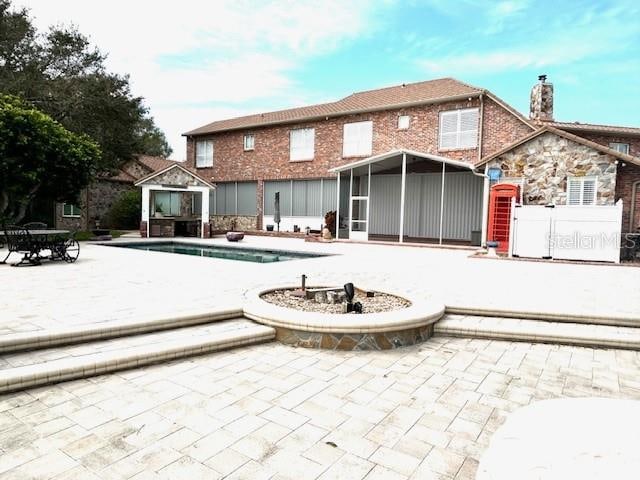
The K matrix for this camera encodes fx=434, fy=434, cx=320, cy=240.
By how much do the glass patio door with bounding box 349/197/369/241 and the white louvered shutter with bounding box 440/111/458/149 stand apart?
4.23m

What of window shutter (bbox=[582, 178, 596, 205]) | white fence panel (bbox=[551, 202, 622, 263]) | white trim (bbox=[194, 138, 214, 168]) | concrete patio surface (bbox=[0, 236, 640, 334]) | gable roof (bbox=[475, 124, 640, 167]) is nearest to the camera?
concrete patio surface (bbox=[0, 236, 640, 334])

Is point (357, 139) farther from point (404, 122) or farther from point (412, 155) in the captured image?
point (412, 155)

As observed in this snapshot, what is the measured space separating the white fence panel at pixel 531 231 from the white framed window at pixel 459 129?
5.42 m

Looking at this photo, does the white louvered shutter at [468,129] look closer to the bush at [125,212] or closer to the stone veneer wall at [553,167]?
the stone veneer wall at [553,167]

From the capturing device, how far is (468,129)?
58.6ft

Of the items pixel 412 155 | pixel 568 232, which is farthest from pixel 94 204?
pixel 568 232

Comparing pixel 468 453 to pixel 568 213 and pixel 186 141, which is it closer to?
pixel 568 213

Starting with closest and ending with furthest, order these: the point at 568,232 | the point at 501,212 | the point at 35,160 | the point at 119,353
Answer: the point at 119,353
the point at 568,232
the point at 35,160
the point at 501,212

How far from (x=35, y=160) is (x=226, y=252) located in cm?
681

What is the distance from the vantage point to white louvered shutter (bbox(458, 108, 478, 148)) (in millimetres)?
17641

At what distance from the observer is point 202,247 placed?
54.5 feet

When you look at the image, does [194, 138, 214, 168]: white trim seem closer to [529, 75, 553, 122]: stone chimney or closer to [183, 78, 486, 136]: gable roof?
[183, 78, 486, 136]: gable roof

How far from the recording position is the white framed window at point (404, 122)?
1941 cm

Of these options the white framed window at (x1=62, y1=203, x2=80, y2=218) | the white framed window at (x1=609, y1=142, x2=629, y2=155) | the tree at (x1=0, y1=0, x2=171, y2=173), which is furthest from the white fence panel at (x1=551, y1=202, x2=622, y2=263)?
the white framed window at (x1=62, y1=203, x2=80, y2=218)
